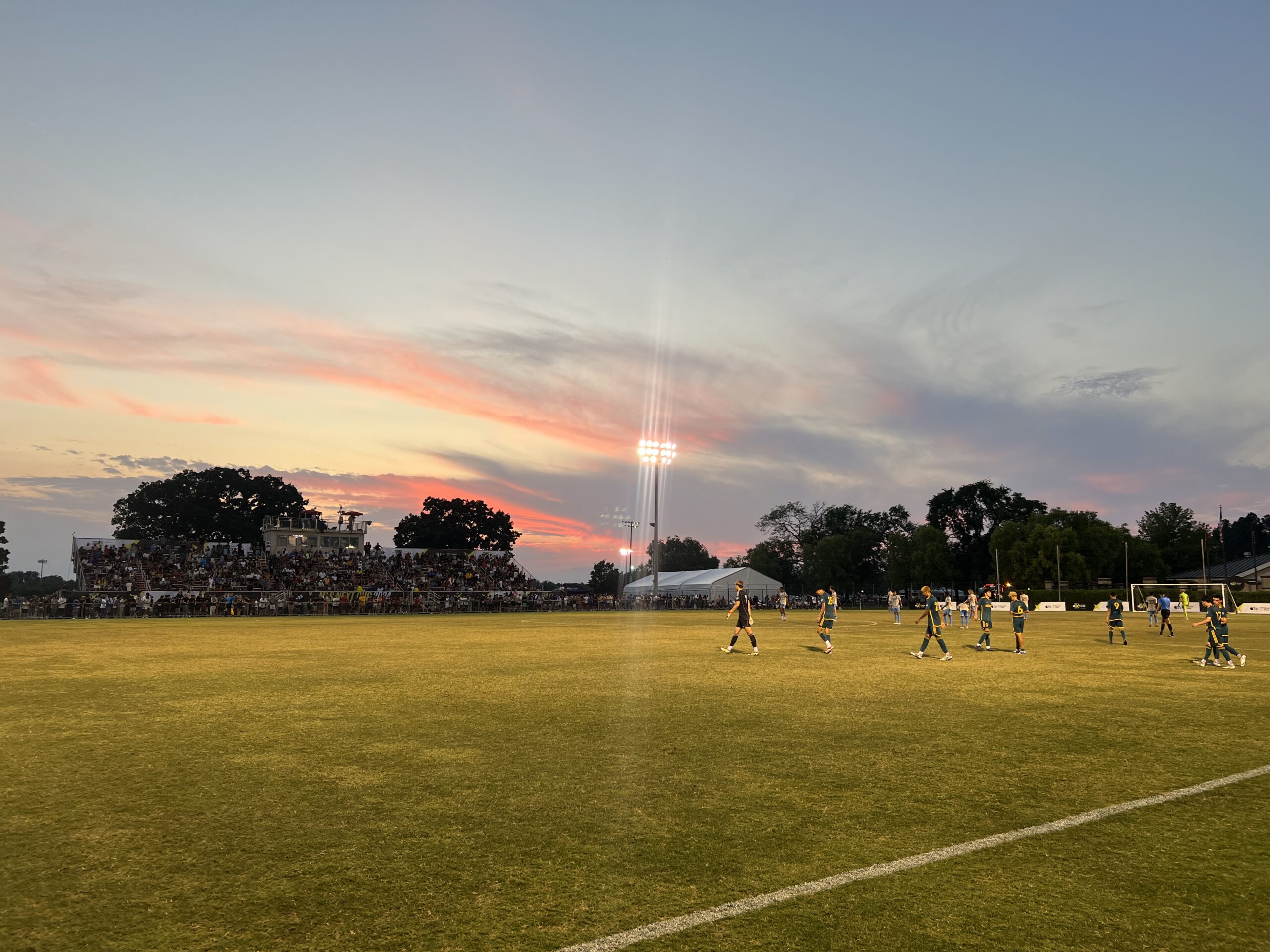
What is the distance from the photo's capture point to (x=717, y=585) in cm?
8525

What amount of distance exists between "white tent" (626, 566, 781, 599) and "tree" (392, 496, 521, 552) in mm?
37506

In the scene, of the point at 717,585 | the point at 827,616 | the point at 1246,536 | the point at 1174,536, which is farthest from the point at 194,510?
the point at 1246,536

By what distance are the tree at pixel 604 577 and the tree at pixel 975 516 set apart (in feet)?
201

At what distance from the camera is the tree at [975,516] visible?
116938mm

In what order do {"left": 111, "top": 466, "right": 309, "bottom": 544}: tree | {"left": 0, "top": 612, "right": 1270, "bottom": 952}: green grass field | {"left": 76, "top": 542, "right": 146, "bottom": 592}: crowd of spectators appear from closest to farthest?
{"left": 0, "top": 612, "right": 1270, "bottom": 952}: green grass field → {"left": 76, "top": 542, "right": 146, "bottom": 592}: crowd of spectators → {"left": 111, "top": 466, "right": 309, "bottom": 544}: tree

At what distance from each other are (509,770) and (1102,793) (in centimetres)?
632

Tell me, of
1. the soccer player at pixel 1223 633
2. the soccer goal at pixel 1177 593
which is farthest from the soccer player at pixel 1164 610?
the soccer goal at pixel 1177 593

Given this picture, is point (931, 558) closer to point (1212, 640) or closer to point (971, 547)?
point (971, 547)

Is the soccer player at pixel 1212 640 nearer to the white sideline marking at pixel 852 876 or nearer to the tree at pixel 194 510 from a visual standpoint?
the white sideline marking at pixel 852 876

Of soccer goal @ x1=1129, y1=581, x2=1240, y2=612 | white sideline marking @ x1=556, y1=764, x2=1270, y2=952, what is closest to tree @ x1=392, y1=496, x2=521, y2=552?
soccer goal @ x1=1129, y1=581, x2=1240, y2=612

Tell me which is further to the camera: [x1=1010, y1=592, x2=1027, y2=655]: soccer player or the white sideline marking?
[x1=1010, y1=592, x2=1027, y2=655]: soccer player

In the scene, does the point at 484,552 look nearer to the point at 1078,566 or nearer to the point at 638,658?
the point at 638,658

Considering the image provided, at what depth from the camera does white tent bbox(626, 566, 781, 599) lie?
85062 millimetres

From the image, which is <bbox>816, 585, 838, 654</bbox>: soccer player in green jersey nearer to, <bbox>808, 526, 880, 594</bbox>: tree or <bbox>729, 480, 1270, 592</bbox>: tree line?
<bbox>729, 480, 1270, 592</bbox>: tree line
